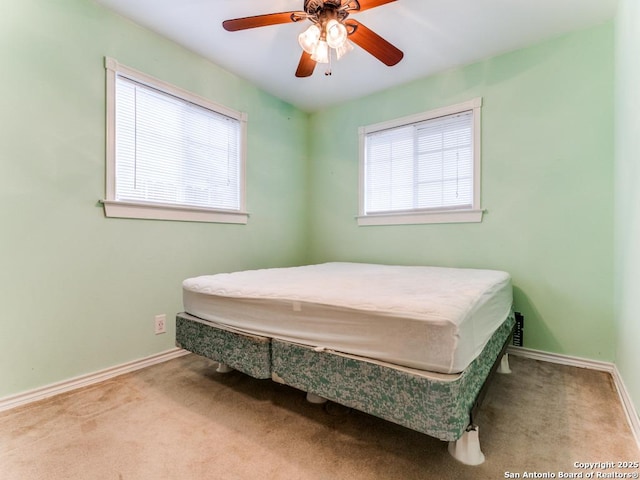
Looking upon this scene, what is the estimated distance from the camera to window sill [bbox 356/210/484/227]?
261 centimetres

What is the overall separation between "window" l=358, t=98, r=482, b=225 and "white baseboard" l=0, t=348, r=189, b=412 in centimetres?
219

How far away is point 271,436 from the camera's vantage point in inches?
54.2

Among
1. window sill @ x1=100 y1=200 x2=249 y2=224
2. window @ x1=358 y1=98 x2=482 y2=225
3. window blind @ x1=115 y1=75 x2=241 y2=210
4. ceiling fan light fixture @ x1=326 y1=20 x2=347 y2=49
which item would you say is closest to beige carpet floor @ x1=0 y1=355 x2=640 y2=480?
window sill @ x1=100 y1=200 x2=249 y2=224

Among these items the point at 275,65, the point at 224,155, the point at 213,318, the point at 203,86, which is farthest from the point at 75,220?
the point at 275,65

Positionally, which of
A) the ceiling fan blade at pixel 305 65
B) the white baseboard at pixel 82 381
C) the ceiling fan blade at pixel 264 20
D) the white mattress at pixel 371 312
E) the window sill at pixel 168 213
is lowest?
the white baseboard at pixel 82 381

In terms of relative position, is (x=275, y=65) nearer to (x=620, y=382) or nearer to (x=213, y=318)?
(x=213, y=318)

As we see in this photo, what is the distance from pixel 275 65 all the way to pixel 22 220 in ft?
→ 7.00

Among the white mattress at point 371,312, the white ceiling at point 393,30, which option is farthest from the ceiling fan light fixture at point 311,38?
the white mattress at point 371,312

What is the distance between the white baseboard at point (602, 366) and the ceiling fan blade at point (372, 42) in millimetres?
2183

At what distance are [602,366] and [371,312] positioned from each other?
2.03m

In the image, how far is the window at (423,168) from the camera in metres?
2.64

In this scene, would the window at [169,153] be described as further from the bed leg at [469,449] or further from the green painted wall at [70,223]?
the bed leg at [469,449]

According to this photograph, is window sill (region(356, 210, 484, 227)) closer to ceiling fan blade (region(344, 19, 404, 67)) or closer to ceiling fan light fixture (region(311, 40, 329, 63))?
ceiling fan blade (region(344, 19, 404, 67))

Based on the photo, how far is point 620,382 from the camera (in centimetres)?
181
